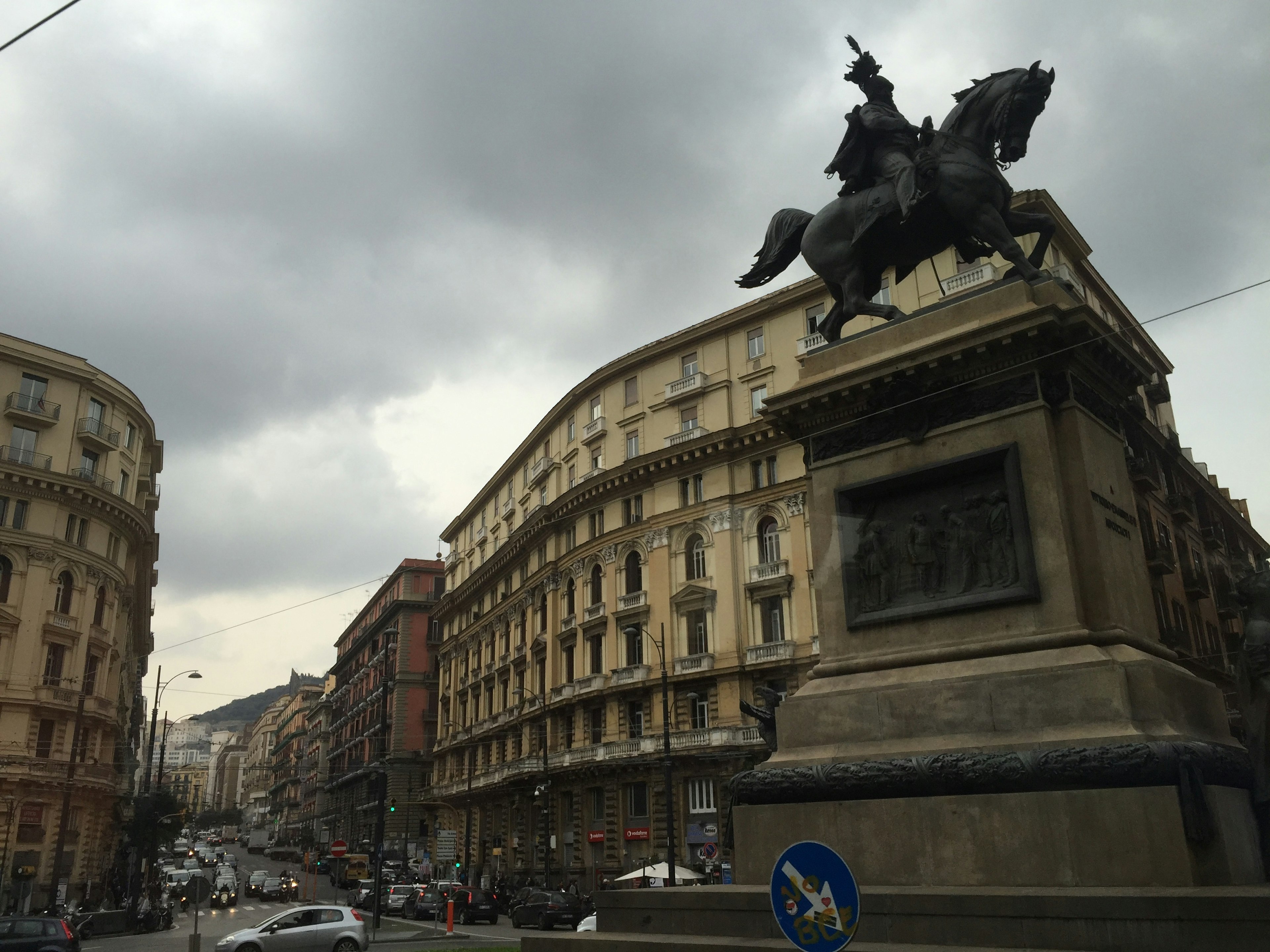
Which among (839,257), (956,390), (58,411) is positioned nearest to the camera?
(956,390)

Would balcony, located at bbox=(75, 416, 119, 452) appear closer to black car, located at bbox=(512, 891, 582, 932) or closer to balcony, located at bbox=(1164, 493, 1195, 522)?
black car, located at bbox=(512, 891, 582, 932)

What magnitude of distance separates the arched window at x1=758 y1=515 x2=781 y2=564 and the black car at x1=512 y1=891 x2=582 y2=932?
55.8 feet

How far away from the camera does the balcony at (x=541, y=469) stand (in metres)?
65.6

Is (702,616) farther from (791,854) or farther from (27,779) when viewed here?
(791,854)

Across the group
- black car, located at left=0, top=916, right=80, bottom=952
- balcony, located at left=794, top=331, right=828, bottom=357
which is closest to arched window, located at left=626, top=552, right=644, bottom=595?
balcony, located at left=794, top=331, right=828, bottom=357

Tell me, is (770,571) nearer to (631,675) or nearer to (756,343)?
(631,675)

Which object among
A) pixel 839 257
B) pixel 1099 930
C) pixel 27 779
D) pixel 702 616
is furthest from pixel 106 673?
pixel 1099 930

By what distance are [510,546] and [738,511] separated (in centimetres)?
2410

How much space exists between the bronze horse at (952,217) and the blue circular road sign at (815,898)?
7244mm

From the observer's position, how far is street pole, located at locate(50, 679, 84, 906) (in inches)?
1496

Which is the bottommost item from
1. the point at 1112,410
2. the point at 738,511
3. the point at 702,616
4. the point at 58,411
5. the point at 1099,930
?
the point at 1099,930

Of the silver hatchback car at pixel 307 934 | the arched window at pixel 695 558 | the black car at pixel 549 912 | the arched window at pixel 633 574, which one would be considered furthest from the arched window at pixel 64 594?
the silver hatchback car at pixel 307 934

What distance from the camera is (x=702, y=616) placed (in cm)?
5047

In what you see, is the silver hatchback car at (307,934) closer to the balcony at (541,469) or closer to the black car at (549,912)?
the black car at (549,912)
